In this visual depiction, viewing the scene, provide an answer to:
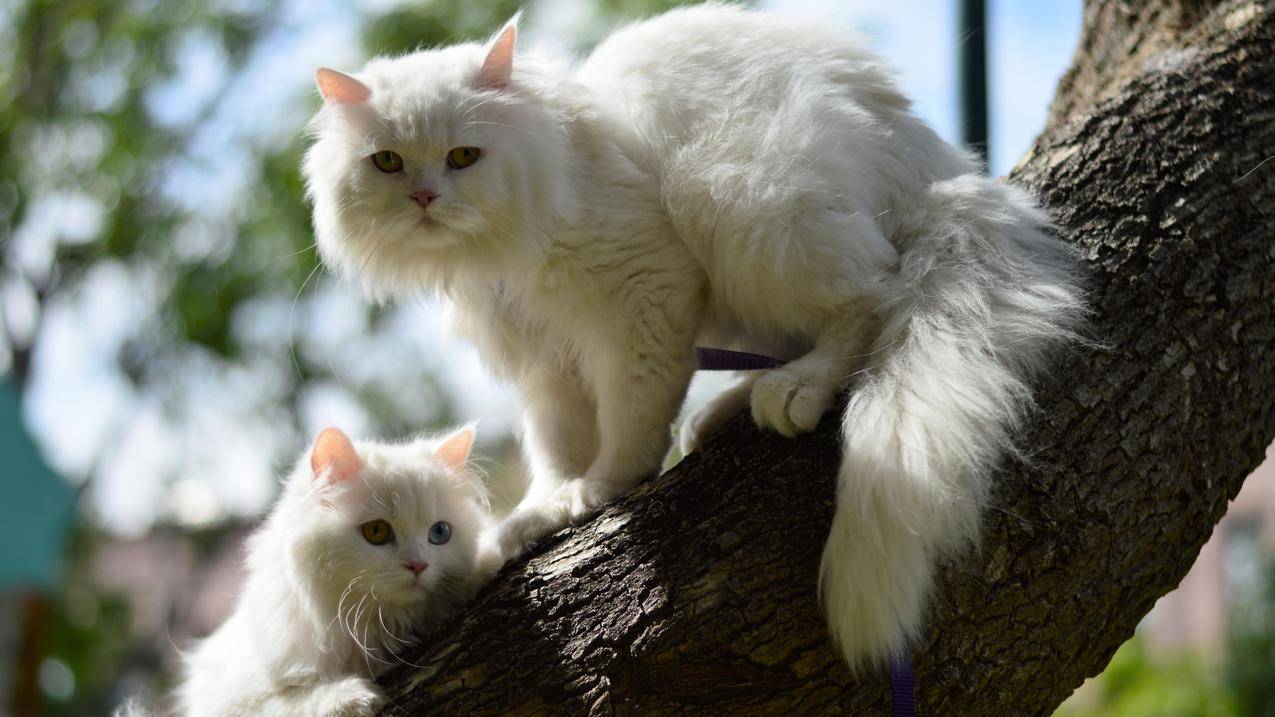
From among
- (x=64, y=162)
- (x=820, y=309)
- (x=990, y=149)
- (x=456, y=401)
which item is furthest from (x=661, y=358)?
(x=64, y=162)

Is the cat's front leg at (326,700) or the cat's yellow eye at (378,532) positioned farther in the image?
the cat's yellow eye at (378,532)

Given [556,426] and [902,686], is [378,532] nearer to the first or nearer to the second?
[556,426]

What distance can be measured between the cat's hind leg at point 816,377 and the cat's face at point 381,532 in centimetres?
70

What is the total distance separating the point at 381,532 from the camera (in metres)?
2.16

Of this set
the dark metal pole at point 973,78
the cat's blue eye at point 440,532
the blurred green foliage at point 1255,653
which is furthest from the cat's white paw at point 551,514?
the blurred green foliage at point 1255,653

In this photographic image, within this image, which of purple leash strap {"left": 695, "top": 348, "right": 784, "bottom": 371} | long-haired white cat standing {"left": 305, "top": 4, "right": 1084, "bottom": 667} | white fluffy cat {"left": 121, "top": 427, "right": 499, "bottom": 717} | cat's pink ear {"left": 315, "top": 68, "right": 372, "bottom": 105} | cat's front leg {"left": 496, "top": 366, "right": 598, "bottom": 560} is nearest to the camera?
white fluffy cat {"left": 121, "top": 427, "right": 499, "bottom": 717}

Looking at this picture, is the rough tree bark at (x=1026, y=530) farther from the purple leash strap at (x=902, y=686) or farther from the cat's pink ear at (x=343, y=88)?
the cat's pink ear at (x=343, y=88)

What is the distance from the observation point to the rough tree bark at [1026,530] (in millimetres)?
1828

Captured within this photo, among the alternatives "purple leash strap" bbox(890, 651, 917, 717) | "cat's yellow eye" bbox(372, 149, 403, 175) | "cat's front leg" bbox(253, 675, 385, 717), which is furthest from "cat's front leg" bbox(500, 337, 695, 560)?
"purple leash strap" bbox(890, 651, 917, 717)

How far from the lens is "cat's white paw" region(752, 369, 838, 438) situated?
2096 millimetres

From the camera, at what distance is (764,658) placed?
1.80 meters

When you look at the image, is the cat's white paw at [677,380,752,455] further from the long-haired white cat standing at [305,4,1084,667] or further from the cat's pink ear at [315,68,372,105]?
the cat's pink ear at [315,68,372,105]

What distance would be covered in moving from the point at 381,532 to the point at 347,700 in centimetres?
37

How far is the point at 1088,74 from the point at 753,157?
1468 mm
